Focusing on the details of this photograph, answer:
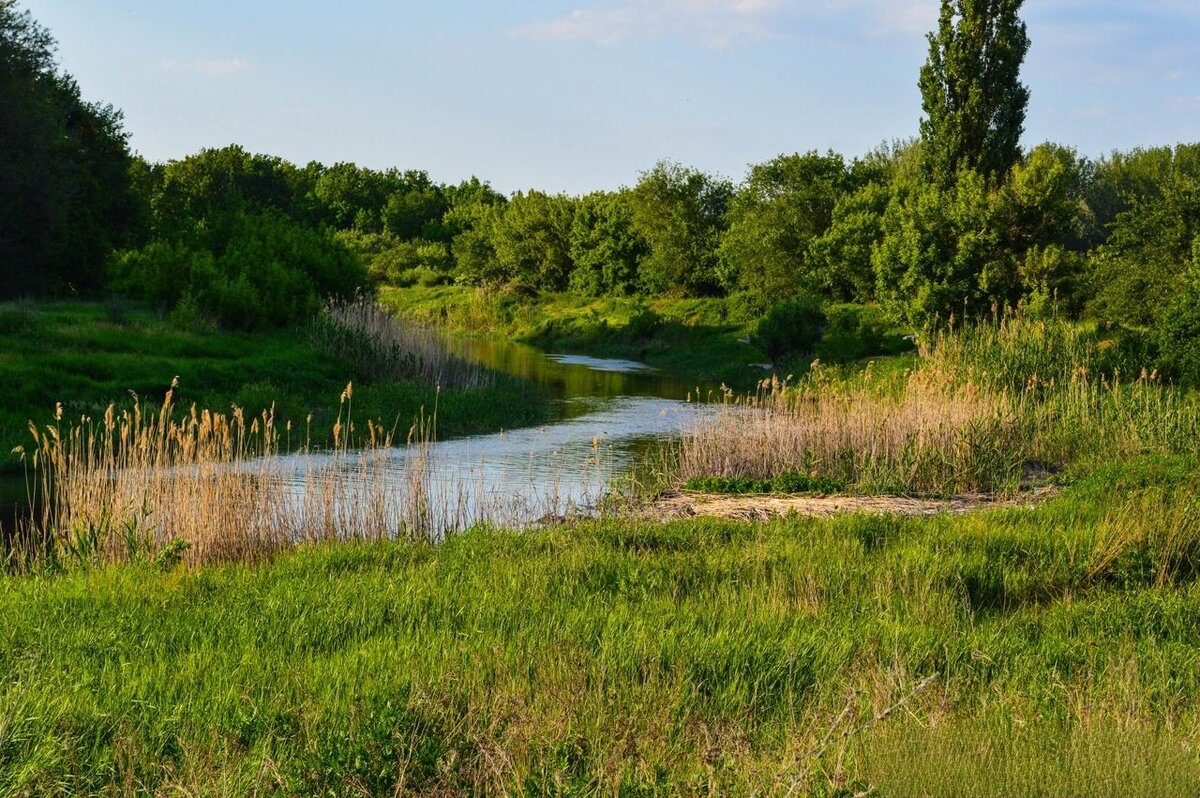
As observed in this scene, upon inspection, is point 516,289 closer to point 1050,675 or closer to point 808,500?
point 808,500

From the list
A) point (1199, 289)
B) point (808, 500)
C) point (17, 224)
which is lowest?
point (808, 500)

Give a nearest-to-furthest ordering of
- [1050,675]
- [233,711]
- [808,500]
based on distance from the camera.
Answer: [233,711]
[1050,675]
[808,500]

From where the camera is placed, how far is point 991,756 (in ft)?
16.3

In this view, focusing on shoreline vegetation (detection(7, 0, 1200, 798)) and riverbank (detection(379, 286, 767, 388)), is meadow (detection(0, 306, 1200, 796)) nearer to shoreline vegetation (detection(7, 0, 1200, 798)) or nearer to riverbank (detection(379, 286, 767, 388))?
shoreline vegetation (detection(7, 0, 1200, 798))

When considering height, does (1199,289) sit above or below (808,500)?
above

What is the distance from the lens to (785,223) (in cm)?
5053

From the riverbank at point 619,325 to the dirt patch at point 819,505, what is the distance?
2158 cm

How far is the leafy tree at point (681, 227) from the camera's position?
193ft

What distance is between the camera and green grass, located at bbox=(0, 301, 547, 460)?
20.5 m

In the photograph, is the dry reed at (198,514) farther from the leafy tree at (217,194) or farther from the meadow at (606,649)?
the leafy tree at (217,194)

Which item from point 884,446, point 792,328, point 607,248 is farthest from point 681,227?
point 884,446

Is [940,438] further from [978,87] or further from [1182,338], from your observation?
[978,87]

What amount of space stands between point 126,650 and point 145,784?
2.10m

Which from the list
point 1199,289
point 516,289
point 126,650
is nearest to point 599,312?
point 516,289
